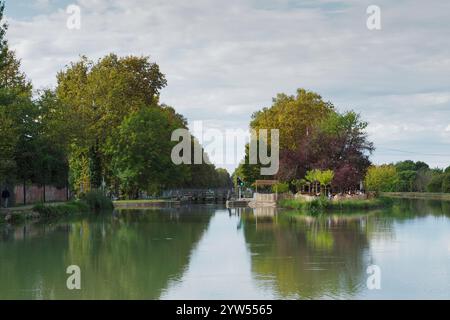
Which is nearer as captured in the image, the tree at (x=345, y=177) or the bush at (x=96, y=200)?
the bush at (x=96, y=200)

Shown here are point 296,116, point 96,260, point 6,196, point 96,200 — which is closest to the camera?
point 96,260

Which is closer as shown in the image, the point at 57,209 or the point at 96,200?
the point at 57,209

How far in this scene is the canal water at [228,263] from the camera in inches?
552

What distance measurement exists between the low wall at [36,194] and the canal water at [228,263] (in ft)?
48.8

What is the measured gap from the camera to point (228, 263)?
1877cm

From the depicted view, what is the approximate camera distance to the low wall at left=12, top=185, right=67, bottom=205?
4532 cm

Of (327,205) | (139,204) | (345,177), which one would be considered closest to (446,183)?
(345,177)

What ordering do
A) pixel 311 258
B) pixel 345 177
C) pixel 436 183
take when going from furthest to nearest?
pixel 436 183 → pixel 345 177 → pixel 311 258

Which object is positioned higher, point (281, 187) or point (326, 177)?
point (326, 177)

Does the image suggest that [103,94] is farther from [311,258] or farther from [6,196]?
[311,258]

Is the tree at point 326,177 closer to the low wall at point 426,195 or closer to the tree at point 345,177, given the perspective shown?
the tree at point 345,177

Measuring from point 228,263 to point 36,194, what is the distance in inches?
1379

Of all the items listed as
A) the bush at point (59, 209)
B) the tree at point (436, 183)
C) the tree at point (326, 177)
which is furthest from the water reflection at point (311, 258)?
the tree at point (436, 183)

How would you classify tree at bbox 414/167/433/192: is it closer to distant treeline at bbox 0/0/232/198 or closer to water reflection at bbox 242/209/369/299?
distant treeline at bbox 0/0/232/198
